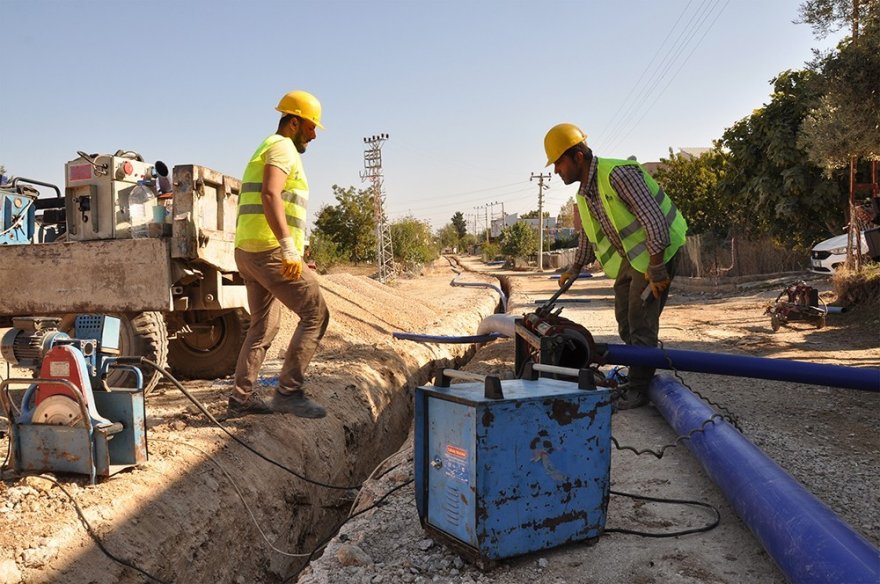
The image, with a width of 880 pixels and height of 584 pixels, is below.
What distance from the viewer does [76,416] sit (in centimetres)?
363

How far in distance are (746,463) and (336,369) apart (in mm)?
4567

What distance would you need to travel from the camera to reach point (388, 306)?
1425 centimetres

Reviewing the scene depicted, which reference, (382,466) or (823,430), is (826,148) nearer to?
(823,430)

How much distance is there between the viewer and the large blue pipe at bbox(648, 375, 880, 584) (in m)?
2.11

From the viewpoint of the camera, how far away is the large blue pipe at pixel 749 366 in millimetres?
3648

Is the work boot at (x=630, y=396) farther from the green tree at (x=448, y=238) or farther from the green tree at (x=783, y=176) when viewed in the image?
the green tree at (x=448, y=238)

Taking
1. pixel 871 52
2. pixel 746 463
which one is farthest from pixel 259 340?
pixel 871 52

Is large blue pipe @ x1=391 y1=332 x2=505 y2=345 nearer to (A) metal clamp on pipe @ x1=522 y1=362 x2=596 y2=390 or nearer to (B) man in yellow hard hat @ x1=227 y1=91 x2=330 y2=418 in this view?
(B) man in yellow hard hat @ x1=227 y1=91 x2=330 y2=418

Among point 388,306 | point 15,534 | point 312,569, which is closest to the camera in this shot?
point 312,569

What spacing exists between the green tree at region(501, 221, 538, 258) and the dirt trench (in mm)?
42307

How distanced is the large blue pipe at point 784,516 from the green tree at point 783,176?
14527 mm

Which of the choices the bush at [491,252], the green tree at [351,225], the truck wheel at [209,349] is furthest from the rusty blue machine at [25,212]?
the bush at [491,252]

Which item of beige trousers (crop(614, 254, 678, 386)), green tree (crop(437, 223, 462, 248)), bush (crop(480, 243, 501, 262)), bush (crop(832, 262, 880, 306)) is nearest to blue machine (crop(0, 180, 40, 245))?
beige trousers (crop(614, 254, 678, 386))

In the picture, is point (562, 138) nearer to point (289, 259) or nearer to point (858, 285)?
point (289, 259)
